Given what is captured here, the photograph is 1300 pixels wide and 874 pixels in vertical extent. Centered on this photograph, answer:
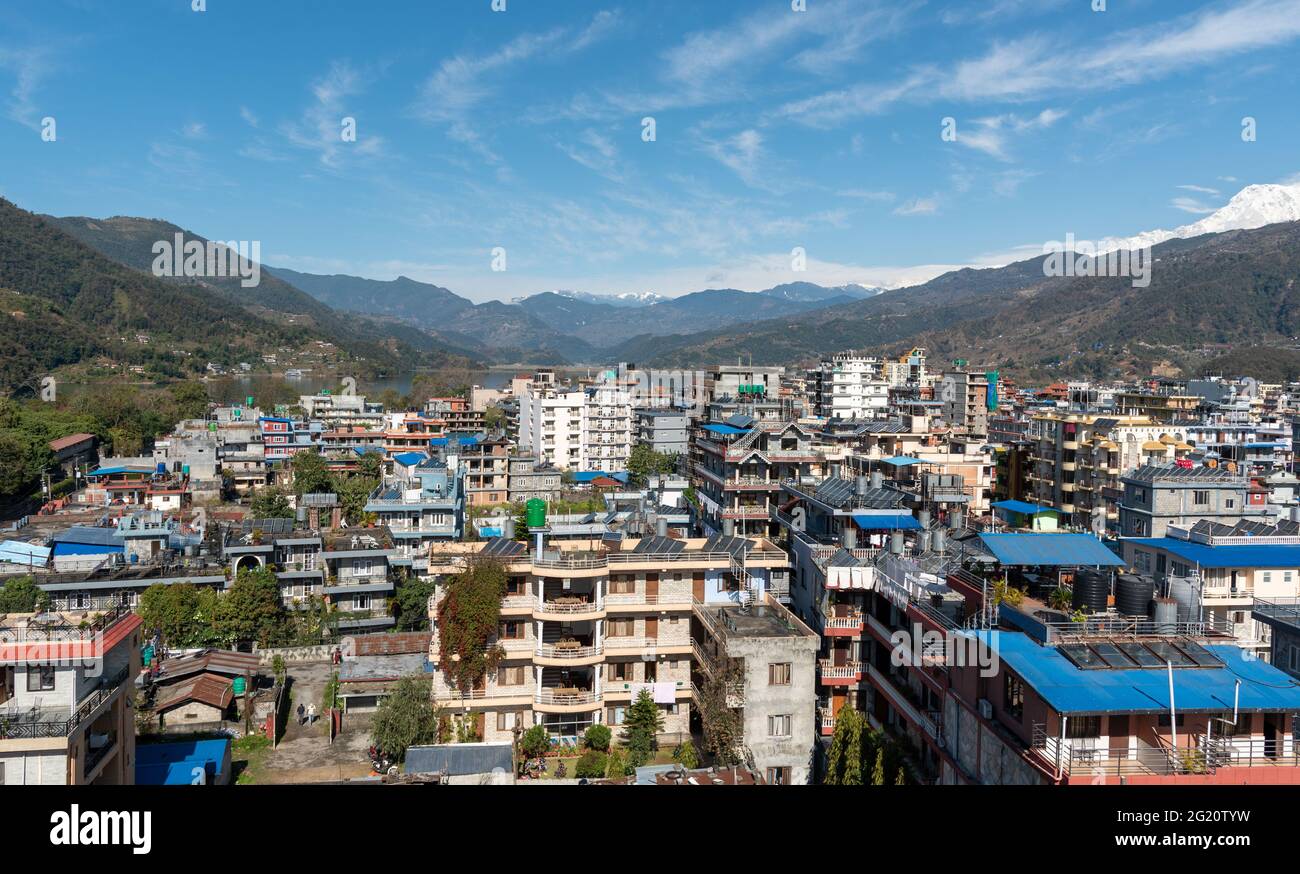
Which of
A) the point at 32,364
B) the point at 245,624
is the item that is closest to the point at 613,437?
the point at 245,624

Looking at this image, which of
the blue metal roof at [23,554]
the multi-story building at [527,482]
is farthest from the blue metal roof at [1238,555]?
the multi-story building at [527,482]

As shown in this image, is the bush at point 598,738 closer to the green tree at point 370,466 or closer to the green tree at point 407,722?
the green tree at point 407,722

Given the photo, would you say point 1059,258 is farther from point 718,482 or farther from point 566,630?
point 566,630

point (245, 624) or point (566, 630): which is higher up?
point (566, 630)

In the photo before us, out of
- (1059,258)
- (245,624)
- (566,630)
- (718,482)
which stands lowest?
(245,624)

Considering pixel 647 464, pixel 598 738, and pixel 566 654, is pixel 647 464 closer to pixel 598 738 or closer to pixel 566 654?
pixel 566 654

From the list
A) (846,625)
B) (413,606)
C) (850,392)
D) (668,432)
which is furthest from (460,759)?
(850,392)
